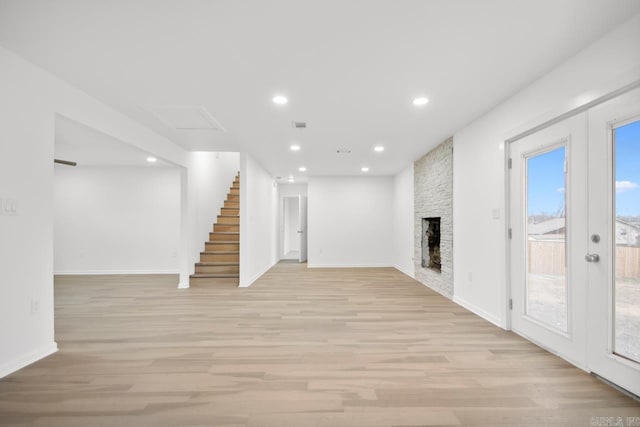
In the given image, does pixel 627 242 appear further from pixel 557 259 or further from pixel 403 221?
pixel 403 221

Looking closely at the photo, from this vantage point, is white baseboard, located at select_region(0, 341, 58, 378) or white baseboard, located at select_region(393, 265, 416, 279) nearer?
white baseboard, located at select_region(0, 341, 58, 378)

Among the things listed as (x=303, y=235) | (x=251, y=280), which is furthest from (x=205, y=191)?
(x=303, y=235)

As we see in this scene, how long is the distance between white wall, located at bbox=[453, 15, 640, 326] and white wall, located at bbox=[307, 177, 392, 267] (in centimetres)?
388

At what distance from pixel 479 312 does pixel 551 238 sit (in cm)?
144

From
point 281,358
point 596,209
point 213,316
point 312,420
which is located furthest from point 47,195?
point 596,209

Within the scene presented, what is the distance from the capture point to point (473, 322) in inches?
138

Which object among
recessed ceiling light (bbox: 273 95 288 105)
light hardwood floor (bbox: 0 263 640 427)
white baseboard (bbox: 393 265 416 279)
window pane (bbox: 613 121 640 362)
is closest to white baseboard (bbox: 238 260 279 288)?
light hardwood floor (bbox: 0 263 640 427)

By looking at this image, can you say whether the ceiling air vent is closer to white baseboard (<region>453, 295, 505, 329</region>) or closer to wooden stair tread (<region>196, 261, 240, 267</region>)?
wooden stair tread (<region>196, 261, 240, 267</region>)

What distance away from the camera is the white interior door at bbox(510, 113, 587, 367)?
235 centimetres

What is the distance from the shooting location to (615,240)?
208cm

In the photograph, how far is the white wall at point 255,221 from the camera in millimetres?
5587

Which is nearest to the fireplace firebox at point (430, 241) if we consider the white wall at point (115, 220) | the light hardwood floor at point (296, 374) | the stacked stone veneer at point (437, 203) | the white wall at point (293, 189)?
the stacked stone veneer at point (437, 203)

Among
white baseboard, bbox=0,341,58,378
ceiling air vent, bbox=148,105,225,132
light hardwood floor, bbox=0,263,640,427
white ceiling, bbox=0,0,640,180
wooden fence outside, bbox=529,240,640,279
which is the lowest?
light hardwood floor, bbox=0,263,640,427

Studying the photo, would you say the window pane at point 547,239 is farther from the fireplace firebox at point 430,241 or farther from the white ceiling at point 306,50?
the fireplace firebox at point 430,241
